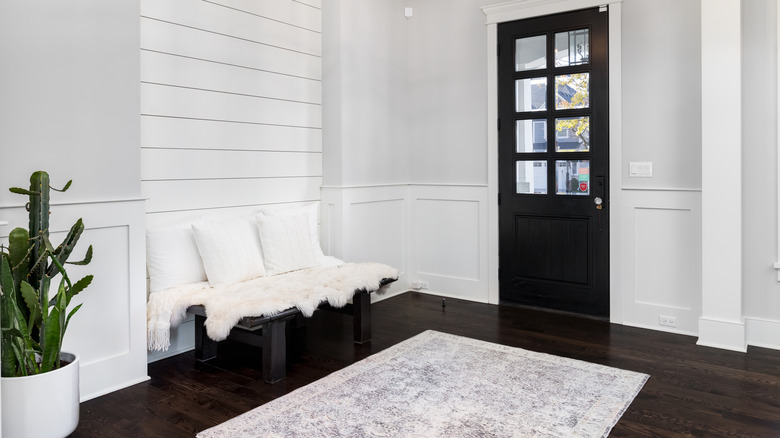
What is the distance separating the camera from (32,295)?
2.31m

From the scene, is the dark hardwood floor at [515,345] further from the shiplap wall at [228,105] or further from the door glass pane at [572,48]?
the door glass pane at [572,48]

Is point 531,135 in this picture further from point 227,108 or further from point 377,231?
point 227,108

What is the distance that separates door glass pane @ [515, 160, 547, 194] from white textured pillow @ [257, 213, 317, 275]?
1.75m

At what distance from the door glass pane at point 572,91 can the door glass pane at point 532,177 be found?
1.53 feet

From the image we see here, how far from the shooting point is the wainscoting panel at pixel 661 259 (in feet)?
13.0

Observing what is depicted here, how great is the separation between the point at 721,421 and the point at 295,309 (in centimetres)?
209

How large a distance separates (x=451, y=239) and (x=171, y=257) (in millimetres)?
2478

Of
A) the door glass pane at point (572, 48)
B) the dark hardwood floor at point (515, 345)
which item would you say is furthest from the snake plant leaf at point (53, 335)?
the door glass pane at point (572, 48)

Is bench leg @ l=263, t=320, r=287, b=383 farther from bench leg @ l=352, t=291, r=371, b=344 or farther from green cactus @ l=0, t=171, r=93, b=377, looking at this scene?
green cactus @ l=0, t=171, r=93, b=377

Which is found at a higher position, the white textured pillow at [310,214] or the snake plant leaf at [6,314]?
the white textured pillow at [310,214]

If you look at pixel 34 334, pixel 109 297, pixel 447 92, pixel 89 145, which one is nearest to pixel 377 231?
pixel 447 92

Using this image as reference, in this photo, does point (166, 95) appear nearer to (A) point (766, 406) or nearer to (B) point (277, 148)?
(B) point (277, 148)

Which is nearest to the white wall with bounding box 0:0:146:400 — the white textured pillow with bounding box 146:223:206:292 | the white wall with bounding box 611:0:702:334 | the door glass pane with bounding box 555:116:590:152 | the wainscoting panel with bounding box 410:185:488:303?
the white textured pillow with bounding box 146:223:206:292

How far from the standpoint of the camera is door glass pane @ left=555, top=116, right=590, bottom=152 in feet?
14.3
